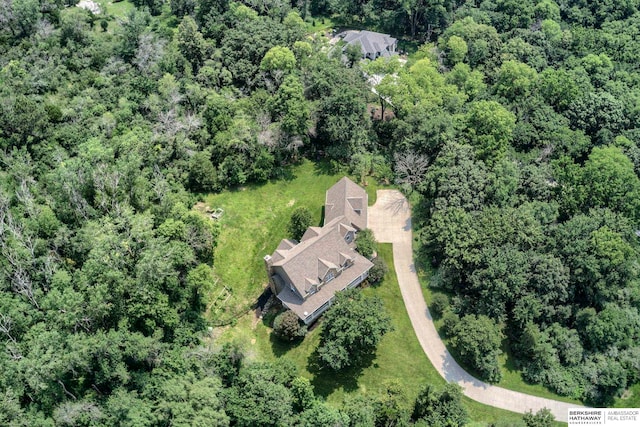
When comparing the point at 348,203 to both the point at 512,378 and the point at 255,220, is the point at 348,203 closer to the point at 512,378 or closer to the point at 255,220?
the point at 255,220

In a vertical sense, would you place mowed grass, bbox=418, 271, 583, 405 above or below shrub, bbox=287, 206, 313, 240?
below

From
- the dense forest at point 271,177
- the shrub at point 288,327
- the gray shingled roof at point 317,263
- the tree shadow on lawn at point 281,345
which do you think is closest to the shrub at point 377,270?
the gray shingled roof at point 317,263

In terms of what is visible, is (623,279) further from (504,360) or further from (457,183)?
(457,183)

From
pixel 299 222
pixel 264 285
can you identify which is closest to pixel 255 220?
pixel 299 222

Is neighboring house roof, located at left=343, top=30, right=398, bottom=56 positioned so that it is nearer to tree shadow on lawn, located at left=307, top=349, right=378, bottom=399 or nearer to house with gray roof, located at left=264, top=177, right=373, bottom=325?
house with gray roof, located at left=264, top=177, right=373, bottom=325

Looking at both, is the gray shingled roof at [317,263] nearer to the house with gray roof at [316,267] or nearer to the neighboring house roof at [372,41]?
the house with gray roof at [316,267]

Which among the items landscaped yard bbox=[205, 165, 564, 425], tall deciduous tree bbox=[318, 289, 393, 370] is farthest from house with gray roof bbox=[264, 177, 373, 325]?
tall deciduous tree bbox=[318, 289, 393, 370]
